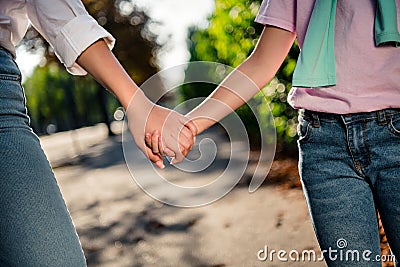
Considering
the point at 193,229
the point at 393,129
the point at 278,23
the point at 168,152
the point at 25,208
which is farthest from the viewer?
the point at 193,229

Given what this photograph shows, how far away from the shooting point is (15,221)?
1520 millimetres

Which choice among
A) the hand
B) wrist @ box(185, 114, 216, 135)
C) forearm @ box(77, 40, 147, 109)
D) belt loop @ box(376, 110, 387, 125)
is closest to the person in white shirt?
forearm @ box(77, 40, 147, 109)

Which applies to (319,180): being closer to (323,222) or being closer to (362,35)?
(323,222)

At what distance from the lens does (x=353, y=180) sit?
1.83 metres

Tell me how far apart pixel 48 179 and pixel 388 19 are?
1.09m

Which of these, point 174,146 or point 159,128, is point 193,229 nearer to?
point 174,146

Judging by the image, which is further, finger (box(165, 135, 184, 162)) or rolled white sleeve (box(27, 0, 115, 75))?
finger (box(165, 135, 184, 162))

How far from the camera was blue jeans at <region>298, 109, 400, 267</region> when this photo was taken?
5.86 ft

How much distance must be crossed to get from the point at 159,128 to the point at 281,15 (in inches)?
26.0

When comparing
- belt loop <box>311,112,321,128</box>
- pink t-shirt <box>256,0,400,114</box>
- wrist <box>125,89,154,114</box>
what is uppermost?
pink t-shirt <box>256,0,400,114</box>

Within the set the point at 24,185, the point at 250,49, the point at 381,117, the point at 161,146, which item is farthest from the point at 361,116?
the point at 250,49

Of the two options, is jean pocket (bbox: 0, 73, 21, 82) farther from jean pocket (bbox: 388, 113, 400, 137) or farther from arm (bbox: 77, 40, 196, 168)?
jean pocket (bbox: 388, 113, 400, 137)

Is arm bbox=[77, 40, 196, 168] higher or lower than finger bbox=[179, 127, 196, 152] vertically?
higher

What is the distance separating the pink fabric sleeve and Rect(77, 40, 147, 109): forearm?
0.51m
